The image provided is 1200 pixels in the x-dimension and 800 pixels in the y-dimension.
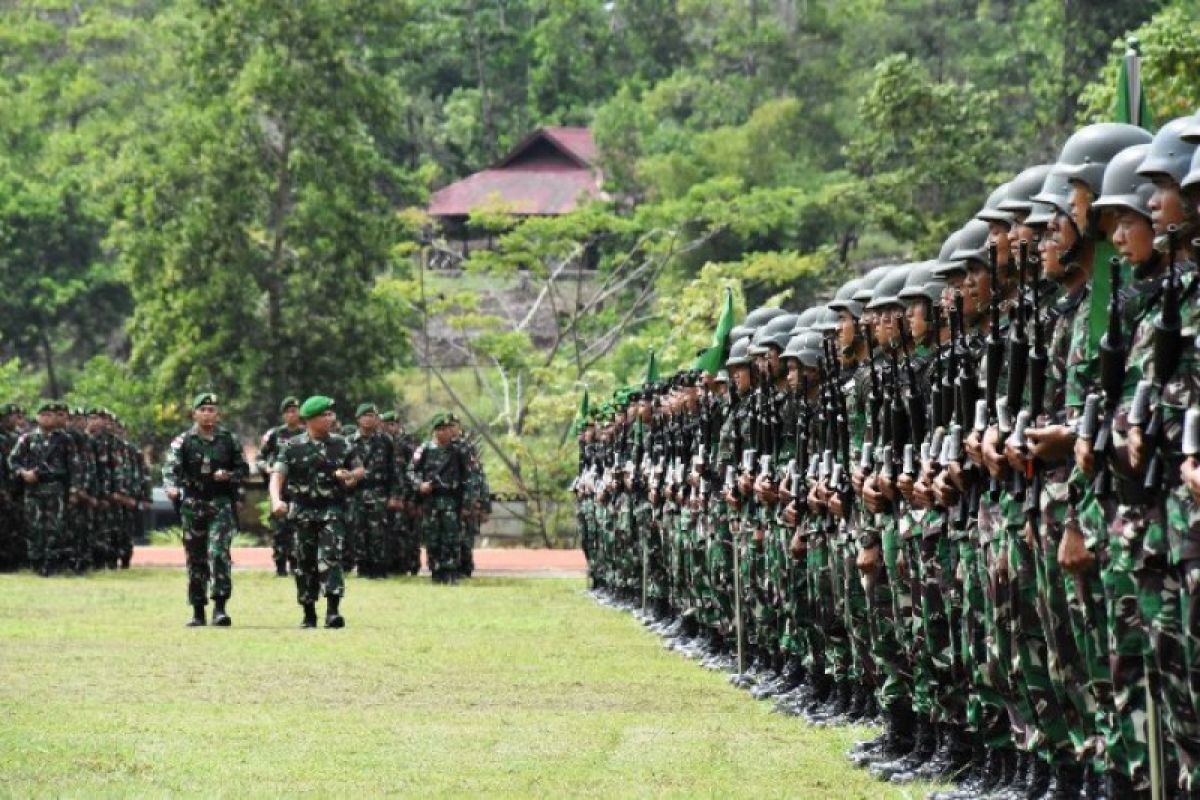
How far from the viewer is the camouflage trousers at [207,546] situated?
21234 mm

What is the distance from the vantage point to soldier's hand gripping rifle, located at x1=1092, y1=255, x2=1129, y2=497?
792cm

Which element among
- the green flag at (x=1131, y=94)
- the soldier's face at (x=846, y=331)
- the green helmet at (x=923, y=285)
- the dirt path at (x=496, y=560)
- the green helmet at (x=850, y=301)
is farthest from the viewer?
the dirt path at (x=496, y=560)

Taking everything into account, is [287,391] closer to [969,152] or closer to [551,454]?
[551,454]

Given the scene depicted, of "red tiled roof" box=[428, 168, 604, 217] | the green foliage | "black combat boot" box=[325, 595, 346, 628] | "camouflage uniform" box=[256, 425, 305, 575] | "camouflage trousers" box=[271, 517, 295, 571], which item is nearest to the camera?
"black combat boot" box=[325, 595, 346, 628]

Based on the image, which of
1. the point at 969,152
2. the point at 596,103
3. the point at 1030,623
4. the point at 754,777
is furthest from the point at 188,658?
the point at 596,103

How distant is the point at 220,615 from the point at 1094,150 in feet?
43.8

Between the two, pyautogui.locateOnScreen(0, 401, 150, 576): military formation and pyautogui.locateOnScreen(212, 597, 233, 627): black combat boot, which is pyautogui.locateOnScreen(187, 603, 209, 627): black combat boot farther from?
pyautogui.locateOnScreen(0, 401, 150, 576): military formation

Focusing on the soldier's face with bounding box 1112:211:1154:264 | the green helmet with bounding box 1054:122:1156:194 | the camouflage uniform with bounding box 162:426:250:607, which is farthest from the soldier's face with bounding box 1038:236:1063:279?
the camouflage uniform with bounding box 162:426:250:607

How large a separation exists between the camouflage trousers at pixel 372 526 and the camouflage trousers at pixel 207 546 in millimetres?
9820

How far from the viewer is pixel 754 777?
10539mm

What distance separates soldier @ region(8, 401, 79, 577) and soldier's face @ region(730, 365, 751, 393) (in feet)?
49.9

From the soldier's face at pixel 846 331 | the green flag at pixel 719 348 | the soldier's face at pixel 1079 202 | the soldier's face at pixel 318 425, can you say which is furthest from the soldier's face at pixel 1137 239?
the soldier's face at pixel 318 425

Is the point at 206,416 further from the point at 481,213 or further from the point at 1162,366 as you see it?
the point at 481,213

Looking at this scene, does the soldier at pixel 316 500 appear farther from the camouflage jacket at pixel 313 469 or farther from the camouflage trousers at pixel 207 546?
the camouflage trousers at pixel 207 546
